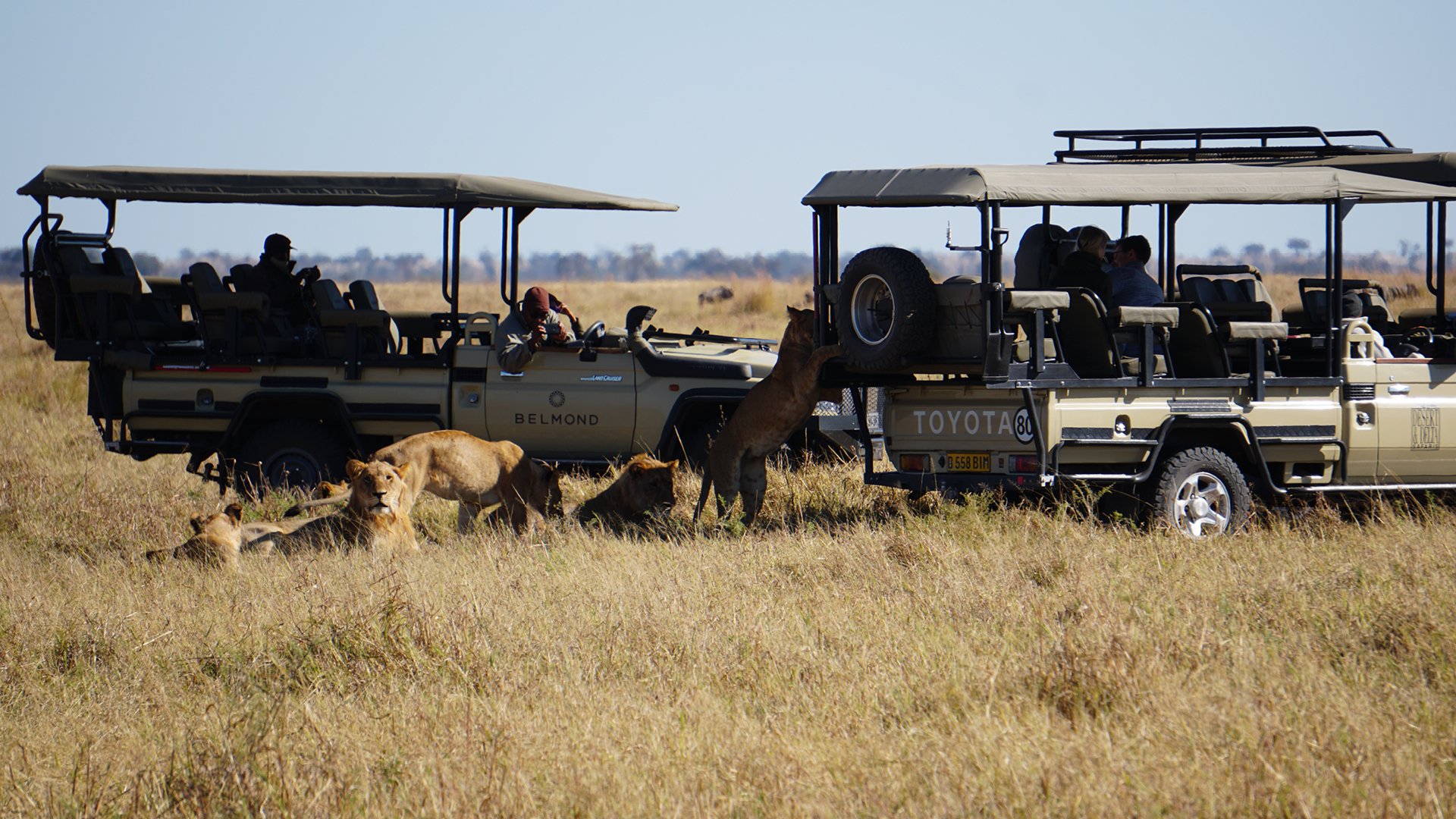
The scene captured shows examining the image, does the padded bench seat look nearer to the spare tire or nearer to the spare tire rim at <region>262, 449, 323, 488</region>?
the spare tire

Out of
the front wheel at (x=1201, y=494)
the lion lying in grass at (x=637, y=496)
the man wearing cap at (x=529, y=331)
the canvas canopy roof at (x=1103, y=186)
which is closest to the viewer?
the canvas canopy roof at (x=1103, y=186)

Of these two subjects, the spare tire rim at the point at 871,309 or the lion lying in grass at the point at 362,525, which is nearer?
the lion lying in grass at the point at 362,525

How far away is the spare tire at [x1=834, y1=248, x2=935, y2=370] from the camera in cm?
743

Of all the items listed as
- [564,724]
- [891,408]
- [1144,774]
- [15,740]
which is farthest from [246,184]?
[1144,774]

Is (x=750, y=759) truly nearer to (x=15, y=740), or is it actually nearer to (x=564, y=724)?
(x=564, y=724)

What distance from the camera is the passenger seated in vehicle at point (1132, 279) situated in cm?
834

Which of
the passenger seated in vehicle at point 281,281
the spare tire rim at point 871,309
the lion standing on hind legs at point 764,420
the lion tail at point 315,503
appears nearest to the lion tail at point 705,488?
the lion standing on hind legs at point 764,420

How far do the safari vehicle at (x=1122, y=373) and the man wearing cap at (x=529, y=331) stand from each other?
81.4 inches

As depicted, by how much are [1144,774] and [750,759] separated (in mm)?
1112

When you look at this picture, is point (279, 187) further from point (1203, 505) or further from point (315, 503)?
point (1203, 505)

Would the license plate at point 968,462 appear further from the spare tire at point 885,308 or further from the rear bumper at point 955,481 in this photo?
the spare tire at point 885,308

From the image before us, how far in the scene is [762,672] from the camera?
5.30 meters

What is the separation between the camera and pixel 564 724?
4773 mm

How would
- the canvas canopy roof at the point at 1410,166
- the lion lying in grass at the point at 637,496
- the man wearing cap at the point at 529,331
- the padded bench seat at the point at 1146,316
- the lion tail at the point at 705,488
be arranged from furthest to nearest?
the man wearing cap at the point at 529,331 → the canvas canopy roof at the point at 1410,166 → the lion tail at the point at 705,488 → the lion lying in grass at the point at 637,496 → the padded bench seat at the point at 1146,316
